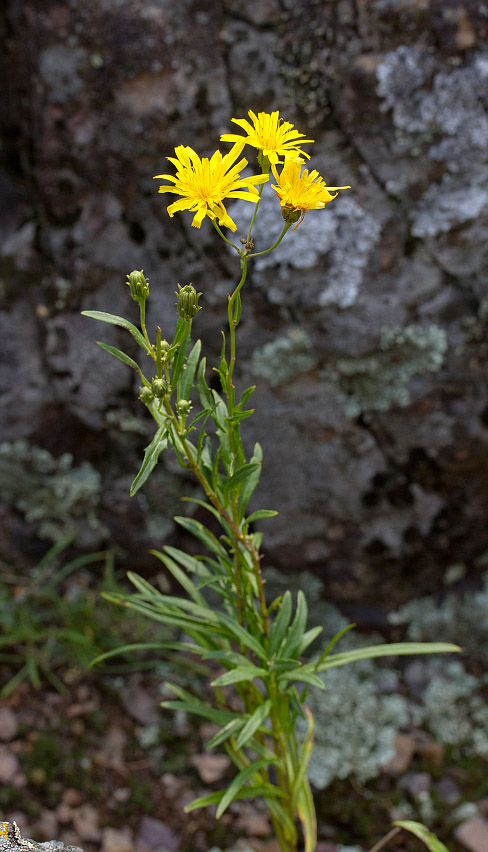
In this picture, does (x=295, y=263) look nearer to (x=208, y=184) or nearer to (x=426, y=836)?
(x=208, y=184)

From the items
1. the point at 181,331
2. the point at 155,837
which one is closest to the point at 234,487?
the point at 181,331

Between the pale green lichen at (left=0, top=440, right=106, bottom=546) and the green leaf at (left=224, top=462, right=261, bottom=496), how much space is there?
40.5 inches

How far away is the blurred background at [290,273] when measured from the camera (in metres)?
1.59

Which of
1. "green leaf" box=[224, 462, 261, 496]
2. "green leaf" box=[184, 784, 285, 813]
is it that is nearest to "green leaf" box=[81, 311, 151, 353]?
"green leaf" box=[224, 462, 261, 496]

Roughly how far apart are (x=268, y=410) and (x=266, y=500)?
0.26 metres

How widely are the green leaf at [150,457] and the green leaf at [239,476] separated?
4.9 inches

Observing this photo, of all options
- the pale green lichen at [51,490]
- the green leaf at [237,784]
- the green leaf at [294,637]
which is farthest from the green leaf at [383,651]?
the pale green lichen at [51,490]

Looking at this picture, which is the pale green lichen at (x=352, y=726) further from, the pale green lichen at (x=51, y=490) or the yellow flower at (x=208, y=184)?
the yellow flower at (x=208, y=184)

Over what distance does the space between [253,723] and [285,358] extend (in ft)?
2.96

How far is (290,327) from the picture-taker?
1.71 m

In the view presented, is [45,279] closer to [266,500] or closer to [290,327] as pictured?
[290,327]

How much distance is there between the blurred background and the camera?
5.23 feet

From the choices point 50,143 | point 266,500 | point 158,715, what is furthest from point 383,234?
point 158,715

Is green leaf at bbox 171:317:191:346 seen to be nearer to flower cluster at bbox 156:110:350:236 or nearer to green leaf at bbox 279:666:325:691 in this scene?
flower cluster at bbox 156:110:350:236
